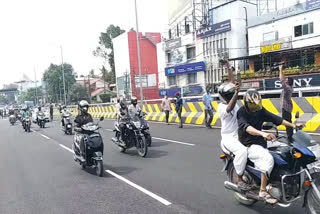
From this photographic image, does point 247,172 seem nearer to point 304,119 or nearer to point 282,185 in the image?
point 282,185

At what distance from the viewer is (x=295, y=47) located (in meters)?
26.1

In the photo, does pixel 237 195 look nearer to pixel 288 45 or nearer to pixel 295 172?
pixel 295 172

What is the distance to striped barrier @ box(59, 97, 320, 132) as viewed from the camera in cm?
1023

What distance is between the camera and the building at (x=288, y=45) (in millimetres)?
23594

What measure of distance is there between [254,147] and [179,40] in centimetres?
3681

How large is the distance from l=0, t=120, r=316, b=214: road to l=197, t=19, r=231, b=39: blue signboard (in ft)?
82.0

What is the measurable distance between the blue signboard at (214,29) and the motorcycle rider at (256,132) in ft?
98.0

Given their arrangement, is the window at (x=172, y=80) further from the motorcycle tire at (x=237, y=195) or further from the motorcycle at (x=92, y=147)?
the motorcycle tire at (x=237, y=195)

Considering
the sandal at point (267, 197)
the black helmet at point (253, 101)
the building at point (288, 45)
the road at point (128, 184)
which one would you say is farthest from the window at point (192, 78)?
the sandal at point (267, 197)

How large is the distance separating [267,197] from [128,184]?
123 inches

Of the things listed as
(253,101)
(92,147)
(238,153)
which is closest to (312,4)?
(92,147)

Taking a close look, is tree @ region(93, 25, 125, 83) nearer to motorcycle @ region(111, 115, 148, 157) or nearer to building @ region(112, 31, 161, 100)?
building @ region(112, 31, 161, 100)

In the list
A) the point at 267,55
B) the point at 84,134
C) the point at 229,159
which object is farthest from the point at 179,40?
the point at 229,159

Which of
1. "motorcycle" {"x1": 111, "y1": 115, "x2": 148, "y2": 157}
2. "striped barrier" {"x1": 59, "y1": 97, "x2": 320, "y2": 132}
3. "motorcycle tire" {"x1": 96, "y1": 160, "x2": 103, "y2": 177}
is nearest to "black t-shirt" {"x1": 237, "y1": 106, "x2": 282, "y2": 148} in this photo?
"motorcycle tire" {"x1": 96, "y1": 160, "x2": 103, "y2": 177}
